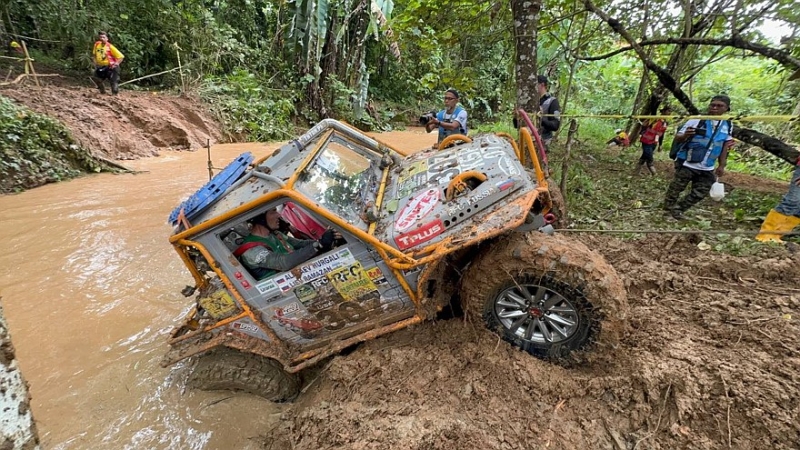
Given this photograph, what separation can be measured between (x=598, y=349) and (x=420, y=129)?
1799 centimetres

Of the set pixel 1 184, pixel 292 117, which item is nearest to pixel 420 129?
pixel 292 117

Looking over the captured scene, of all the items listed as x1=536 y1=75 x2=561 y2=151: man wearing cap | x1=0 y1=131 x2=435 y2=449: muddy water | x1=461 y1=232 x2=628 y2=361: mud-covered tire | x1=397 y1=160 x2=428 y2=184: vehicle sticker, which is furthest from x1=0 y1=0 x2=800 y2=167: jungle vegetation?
x1=0 y1=131 x2=435 y2=449: muddy water

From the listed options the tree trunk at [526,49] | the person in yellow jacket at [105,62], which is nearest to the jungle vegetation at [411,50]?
the tree trunk at [526,49]

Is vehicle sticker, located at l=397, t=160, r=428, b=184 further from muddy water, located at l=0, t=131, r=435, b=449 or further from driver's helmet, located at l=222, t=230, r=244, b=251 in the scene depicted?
muddy water, located at l=0, t=131, r=435, b=449

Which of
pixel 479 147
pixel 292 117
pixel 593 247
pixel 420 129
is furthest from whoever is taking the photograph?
pixel 420 129

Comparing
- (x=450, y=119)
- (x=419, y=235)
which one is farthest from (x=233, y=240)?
(x=450, y=119)

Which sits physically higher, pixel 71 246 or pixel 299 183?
pixel 299 183

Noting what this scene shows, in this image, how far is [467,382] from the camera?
A: 106 inches

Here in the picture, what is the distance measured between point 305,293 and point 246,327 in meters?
0.64

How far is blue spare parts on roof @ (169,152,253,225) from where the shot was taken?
111 inches

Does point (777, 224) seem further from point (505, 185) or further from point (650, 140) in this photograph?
point (650, 140)

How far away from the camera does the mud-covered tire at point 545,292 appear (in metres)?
2.54

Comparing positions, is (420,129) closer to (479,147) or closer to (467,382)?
(479,147)

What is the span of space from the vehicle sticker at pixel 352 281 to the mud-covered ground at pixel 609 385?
21.0 inches
